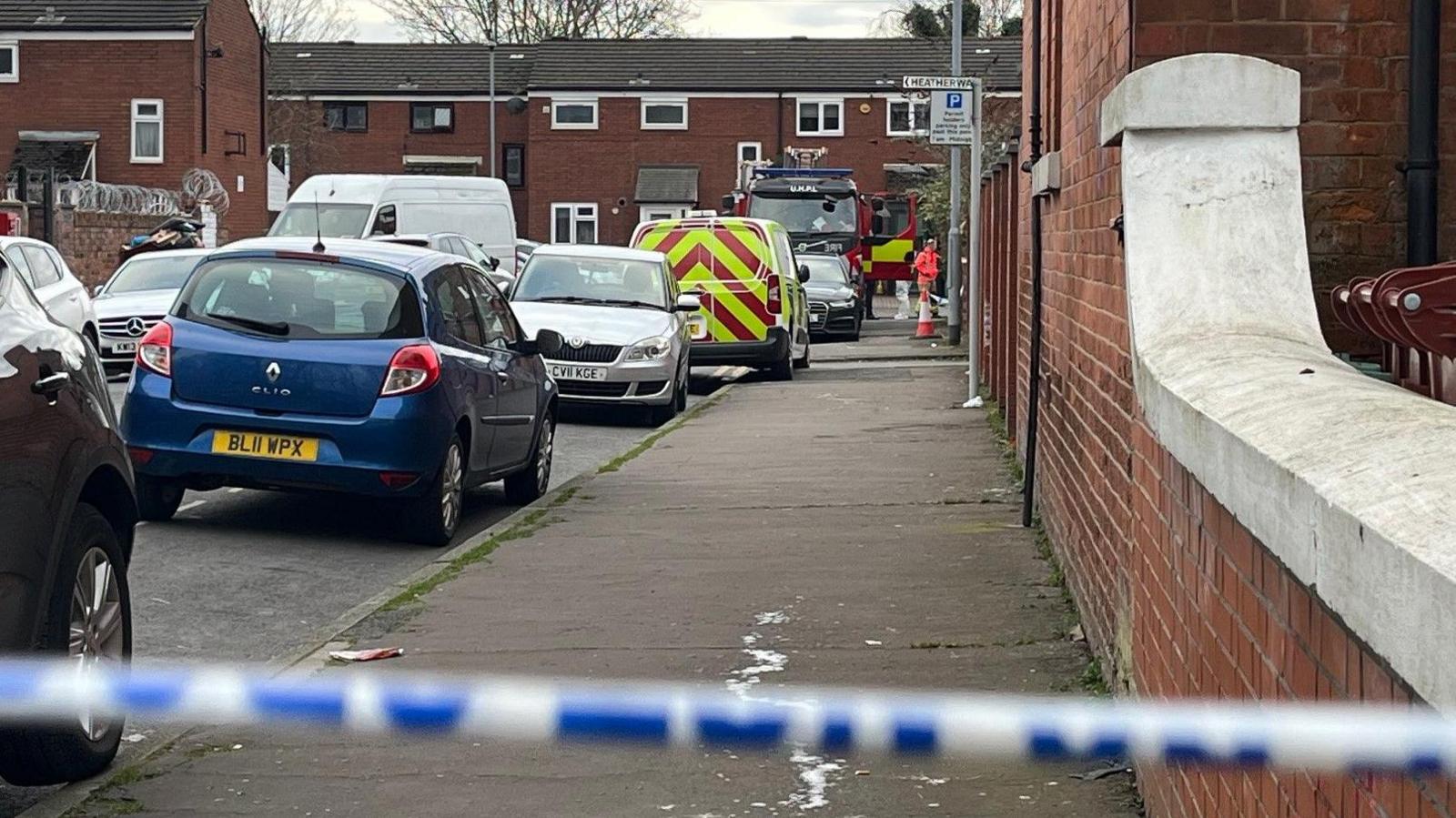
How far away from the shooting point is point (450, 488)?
10469 mm

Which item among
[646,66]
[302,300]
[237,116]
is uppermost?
[646,66]

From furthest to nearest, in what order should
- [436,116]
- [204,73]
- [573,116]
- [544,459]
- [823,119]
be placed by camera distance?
[436,116] < [573,116] < [823,119] < [204,73] < [544,459]

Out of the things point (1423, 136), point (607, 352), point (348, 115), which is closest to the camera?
point (1423, 136)

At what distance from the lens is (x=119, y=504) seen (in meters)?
6.01

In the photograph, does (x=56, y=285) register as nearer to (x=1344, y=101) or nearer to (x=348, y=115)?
(x=1344, y=101)

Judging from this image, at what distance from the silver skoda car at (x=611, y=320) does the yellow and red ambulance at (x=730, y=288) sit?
284 centimetres

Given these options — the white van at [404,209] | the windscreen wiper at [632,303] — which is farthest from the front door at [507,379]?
the white van at [404,209]

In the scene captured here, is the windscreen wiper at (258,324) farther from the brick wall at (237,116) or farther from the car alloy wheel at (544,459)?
the brick wall at (237,116)

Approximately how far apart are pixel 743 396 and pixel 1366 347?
15323mm

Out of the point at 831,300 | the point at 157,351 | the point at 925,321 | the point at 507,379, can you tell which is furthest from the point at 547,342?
the point at 925,321

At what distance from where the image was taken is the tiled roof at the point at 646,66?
67438 millimetres

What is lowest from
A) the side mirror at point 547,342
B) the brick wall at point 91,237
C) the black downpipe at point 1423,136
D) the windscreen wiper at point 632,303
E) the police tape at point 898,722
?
the police tape at point 898,722

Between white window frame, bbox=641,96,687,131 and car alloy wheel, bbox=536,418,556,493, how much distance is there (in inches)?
2184

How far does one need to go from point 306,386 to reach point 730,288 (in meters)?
12.7
